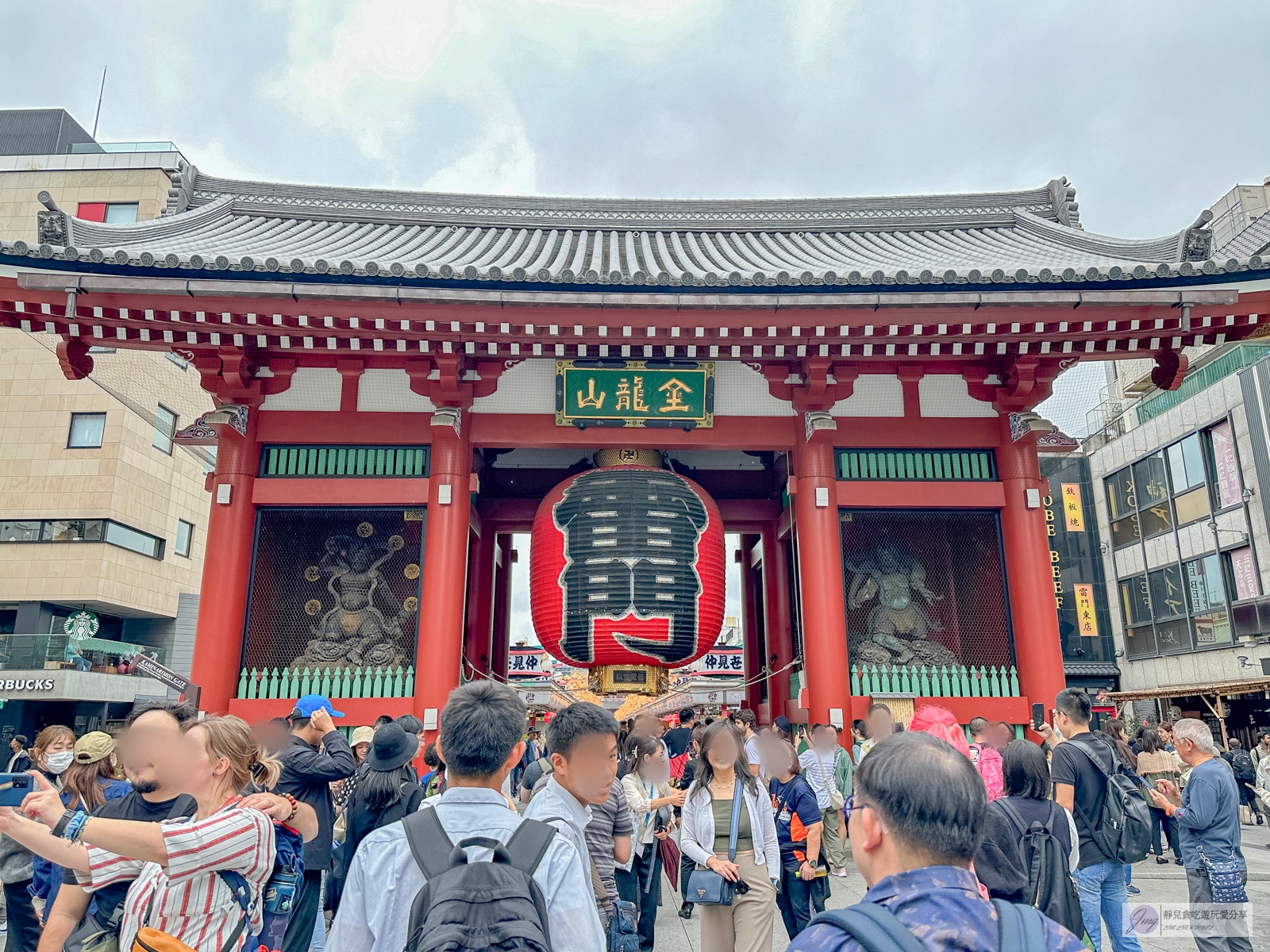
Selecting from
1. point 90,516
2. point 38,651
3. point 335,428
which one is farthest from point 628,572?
point 90,516

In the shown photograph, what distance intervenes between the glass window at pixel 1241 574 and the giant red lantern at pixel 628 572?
20152 millimetres

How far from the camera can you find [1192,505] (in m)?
26.0

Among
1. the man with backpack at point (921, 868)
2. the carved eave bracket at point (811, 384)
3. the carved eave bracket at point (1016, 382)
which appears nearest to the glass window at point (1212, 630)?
the carved eave bracket at point (1016, 382)

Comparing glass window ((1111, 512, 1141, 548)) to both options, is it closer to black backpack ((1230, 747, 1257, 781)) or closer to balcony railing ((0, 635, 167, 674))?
black backpack ((1230, 747, 1257, 781))

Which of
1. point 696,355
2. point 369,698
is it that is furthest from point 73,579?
point 696,355

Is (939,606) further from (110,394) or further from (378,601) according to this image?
(110,394)

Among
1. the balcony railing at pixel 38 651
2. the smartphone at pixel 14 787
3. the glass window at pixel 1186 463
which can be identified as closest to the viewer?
the smartphone at pixel 14 787

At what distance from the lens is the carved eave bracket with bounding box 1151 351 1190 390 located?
10.3m

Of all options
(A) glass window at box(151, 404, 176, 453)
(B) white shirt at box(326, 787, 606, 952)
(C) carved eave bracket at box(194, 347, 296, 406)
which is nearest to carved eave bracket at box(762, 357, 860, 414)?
(C) carved eave bracket at box(194, 347, 296, 406)

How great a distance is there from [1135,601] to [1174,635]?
239cm

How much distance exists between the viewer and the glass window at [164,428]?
98.7ft

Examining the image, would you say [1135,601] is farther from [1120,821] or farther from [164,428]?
[164,428]

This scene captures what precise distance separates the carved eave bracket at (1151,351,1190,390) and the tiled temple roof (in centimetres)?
118

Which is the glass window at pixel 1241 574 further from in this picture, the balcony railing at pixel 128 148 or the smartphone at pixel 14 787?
the balcony railing at pixel 128 148
